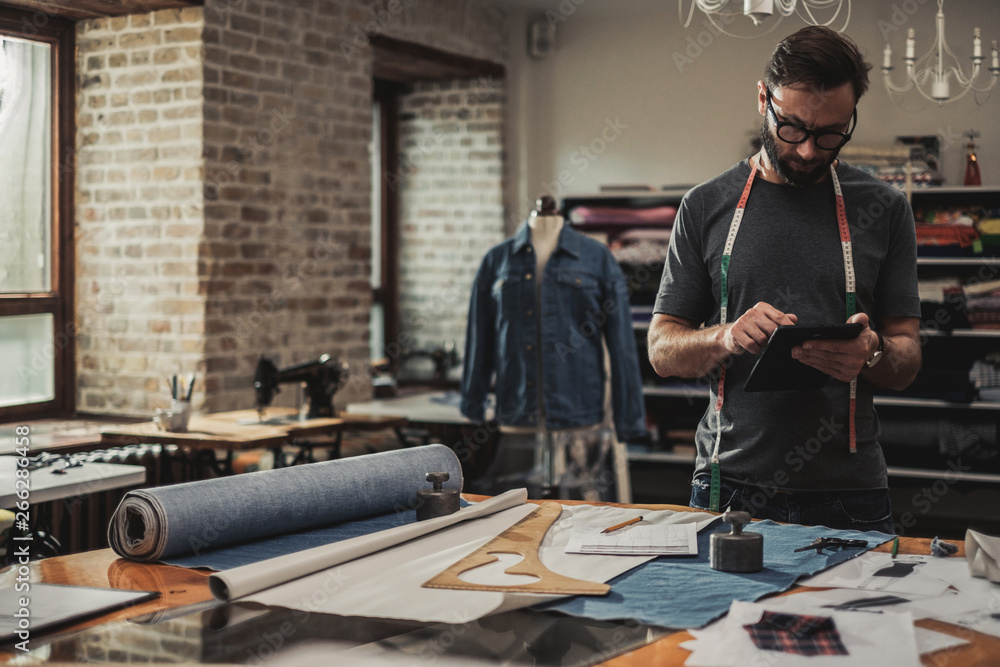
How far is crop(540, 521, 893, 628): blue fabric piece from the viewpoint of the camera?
4.08ft

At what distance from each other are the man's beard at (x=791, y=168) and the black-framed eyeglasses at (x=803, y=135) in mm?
24

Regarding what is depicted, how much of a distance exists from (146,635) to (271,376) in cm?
285

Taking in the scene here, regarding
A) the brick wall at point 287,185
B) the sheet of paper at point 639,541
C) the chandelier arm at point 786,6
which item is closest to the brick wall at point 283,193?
the brick wall at point 287,185

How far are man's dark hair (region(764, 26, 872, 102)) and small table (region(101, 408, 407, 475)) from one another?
7.95 ft

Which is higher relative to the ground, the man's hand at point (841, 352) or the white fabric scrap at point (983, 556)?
the man's hand at point (841, 352)

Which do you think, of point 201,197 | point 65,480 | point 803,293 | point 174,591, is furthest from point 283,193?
point 174,591

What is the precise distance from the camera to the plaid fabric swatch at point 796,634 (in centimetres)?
111

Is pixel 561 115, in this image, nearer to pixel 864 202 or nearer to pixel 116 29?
pixel 116 29

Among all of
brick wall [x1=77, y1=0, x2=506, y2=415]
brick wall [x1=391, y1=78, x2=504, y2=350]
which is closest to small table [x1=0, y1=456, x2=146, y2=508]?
brick wall [x1=77, y1=0, x2=506, y2=415]

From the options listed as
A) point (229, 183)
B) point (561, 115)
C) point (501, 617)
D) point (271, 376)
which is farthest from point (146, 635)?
point (561, 115)

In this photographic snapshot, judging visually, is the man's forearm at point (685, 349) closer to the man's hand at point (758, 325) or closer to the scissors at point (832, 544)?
the man's hand at point (758, 325)

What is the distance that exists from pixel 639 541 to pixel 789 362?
484mm

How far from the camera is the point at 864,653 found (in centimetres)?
110

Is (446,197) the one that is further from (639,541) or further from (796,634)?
(796,634)
